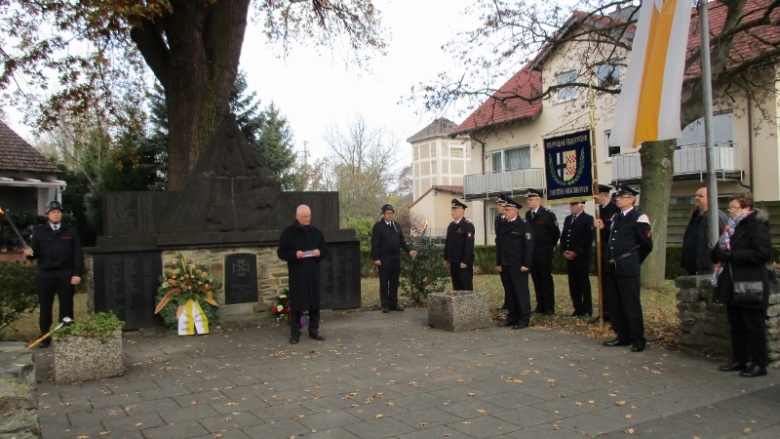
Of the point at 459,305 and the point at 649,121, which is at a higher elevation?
the point at 649,121

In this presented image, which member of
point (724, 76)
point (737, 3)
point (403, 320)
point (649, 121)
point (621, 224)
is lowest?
point (403, 320)

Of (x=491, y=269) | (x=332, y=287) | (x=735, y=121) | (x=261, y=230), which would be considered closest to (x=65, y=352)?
(x=261, y=230)

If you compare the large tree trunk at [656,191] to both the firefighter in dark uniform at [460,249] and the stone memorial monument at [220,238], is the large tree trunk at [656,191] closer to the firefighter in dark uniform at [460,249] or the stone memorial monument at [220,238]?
the firefighter in dark uniform at [460,249]

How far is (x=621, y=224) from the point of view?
8000 mm

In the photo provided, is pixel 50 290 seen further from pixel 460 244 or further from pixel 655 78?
pixel 655 78

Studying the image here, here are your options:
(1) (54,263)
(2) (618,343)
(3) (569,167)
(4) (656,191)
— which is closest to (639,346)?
(2) (618,343)

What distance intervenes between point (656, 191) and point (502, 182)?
17.9m

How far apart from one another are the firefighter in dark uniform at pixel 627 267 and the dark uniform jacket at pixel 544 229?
250cm

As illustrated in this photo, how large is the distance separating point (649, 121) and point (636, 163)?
20186 mm

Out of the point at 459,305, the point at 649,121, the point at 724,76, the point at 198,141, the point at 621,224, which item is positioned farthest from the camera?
the point at 724,76

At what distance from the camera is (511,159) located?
3266 centimetres

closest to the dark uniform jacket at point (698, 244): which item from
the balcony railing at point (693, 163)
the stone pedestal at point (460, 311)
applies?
the stone pedestal at point (460, 311)

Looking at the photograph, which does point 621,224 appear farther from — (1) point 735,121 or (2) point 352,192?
(2) point 352,192

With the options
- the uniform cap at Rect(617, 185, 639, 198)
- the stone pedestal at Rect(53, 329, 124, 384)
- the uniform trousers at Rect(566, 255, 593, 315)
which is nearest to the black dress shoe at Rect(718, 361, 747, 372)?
the uniform cap at Rect(617, 185, 639, 198)
